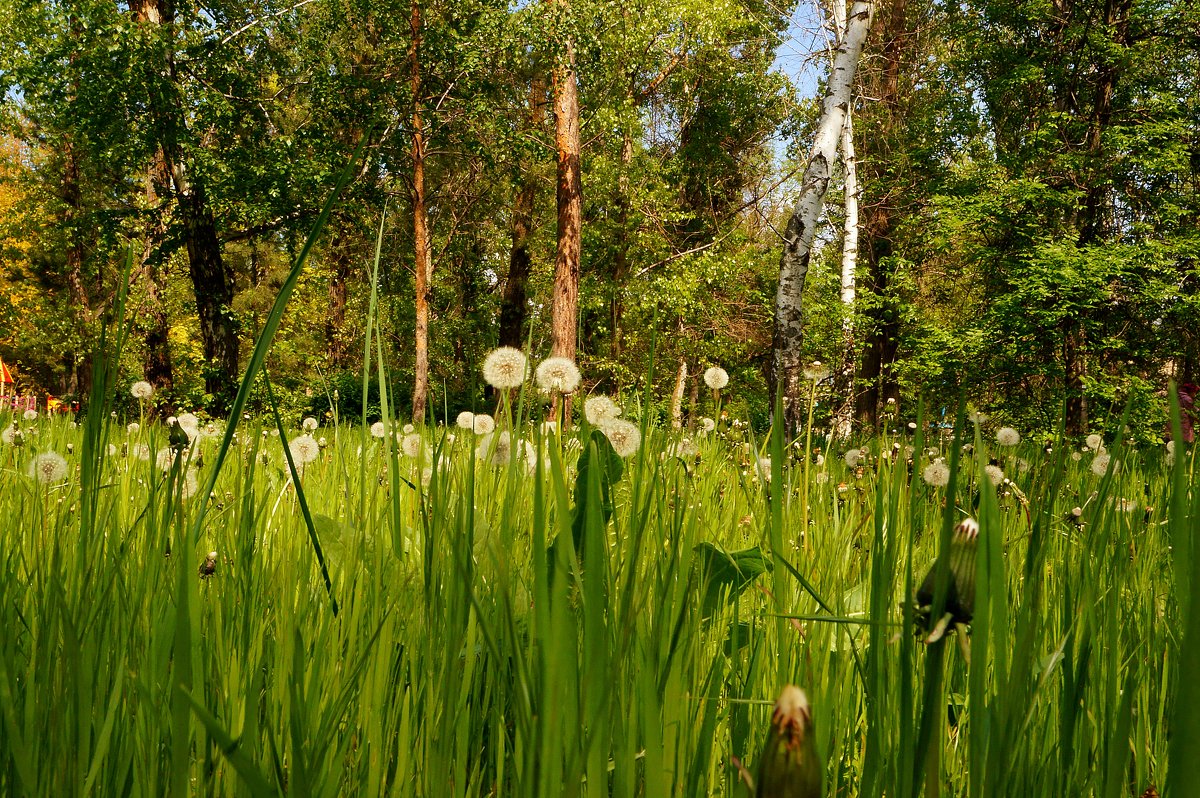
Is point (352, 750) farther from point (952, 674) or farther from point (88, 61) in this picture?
point (88, 61)

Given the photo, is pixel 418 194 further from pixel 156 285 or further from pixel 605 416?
pixel 605 416

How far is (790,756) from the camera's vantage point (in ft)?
0.99

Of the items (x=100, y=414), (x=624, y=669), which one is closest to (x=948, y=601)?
(x=624, y=669)

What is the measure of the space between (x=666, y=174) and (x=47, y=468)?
21114 mm

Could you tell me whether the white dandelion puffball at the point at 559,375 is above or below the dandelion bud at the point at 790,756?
above

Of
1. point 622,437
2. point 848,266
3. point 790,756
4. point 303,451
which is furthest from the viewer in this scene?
point 848,266

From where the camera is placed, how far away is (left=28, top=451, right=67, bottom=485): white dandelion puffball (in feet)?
6.01

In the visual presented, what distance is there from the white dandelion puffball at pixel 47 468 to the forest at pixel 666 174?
8.70ft

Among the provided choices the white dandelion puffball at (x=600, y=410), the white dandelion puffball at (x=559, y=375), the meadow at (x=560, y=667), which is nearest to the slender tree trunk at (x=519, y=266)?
the white dandelion puffball at (x=559, y=375)

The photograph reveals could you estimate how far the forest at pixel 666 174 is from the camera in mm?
10008

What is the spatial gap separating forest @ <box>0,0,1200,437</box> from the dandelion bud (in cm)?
327

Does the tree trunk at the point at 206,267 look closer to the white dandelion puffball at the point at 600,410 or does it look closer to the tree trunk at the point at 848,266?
the tree trunk at the point at 848,266

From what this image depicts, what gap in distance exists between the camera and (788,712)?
30 cm

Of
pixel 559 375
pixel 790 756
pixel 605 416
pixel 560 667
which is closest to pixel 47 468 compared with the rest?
pixel 559 375
